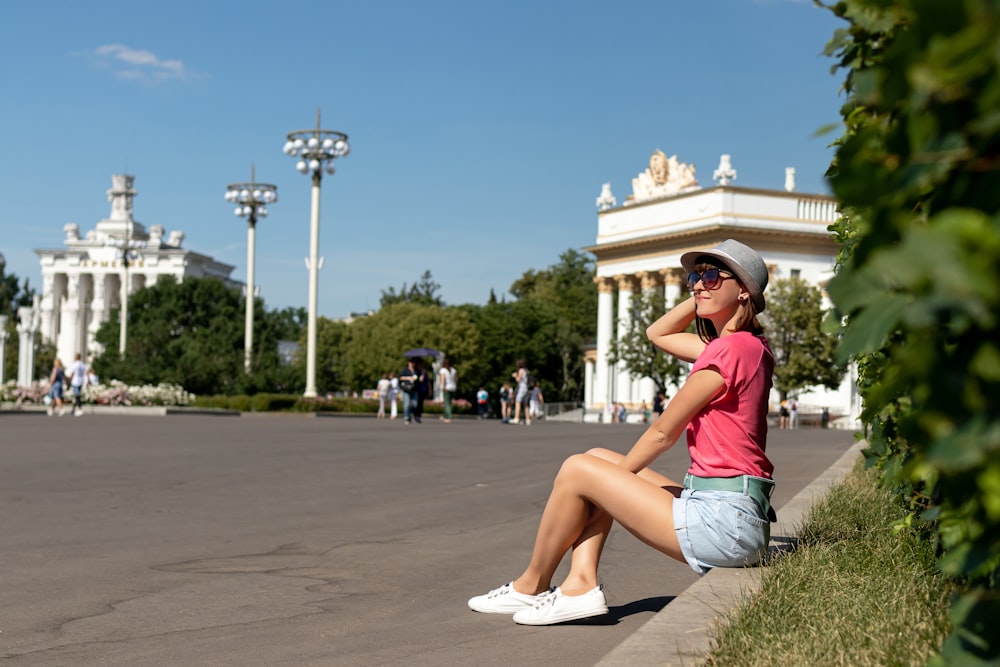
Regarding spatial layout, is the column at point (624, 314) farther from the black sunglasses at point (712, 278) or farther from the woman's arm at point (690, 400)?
the woman's arm at point (690, 400)

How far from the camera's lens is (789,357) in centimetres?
6812

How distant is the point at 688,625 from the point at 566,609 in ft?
3.88

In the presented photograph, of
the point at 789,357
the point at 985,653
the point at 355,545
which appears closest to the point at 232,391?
the point at 789,357

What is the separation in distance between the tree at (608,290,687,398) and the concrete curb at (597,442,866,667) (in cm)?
6934

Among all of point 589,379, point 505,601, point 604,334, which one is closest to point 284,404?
point 505,601

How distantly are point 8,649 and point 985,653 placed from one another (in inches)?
166

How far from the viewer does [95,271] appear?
158000 millimetres

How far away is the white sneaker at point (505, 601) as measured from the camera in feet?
18.3

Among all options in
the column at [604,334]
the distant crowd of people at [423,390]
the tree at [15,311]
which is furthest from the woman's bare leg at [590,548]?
the tree at [15,311]

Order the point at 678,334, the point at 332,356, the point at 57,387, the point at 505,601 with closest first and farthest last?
1. the point at 505,601
2. the point at 678,334
3. the point at 57,387
4. the point at 332,356

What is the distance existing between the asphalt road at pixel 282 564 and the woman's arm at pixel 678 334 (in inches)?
48.6

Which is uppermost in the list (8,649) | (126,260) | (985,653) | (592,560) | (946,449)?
(126,260)

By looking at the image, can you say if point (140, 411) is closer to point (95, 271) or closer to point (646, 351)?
point (646, 351)

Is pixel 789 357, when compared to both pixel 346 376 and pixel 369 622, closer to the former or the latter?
pixel 346 376
